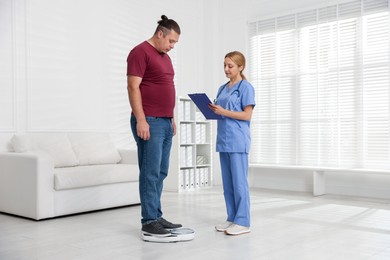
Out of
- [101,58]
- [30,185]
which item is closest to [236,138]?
[30,185]

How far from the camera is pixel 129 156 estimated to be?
4969mm

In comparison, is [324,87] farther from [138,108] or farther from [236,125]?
[138,108]

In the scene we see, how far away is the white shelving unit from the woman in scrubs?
8.40ft

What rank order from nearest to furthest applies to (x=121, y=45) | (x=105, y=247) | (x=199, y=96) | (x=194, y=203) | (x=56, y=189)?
(x=105, y=247), (x=199, y=96), (x=56, y=189), (x=194, y=203), (x=121, y=45)

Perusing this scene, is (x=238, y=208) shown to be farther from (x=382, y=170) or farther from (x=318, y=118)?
(x=318, y=118)

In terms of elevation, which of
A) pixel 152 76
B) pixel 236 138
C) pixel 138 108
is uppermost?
pixel 152 76

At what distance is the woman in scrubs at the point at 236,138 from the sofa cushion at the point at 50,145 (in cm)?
196

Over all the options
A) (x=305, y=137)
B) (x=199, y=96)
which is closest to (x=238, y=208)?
(x=199, y=96)

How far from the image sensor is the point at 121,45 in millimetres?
5855

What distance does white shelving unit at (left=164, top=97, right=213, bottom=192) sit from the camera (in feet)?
19.2

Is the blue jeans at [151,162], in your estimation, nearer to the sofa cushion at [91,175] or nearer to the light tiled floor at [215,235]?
the light tiled floor at [215,235]

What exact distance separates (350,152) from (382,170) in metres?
0.58

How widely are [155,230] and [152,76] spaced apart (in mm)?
1081

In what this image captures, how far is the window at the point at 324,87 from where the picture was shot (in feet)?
17.6
